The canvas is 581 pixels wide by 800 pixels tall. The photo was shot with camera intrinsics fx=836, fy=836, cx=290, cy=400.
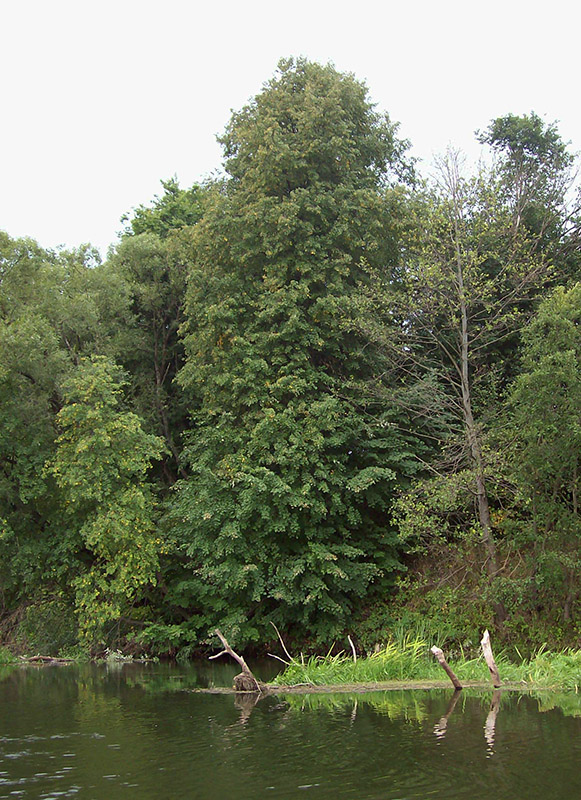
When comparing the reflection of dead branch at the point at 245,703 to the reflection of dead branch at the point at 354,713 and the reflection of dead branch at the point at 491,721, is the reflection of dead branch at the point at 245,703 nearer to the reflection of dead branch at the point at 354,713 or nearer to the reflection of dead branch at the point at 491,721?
the reflection of dead branch at the point at 354,713

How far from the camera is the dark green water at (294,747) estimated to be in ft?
37.5

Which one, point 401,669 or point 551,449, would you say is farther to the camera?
point 551,449

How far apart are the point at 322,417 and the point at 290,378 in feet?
5.59

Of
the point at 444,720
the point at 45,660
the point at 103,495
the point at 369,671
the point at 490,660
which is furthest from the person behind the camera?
the point at 45,660

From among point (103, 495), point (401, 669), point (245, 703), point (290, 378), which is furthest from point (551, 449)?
point (103, 495)

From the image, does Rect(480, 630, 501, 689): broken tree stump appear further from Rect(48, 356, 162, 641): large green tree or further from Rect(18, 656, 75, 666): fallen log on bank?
Rect(18, 656, 75, 666): fallen log on bank

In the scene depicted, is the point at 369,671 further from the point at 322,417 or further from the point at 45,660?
the point at 45,660

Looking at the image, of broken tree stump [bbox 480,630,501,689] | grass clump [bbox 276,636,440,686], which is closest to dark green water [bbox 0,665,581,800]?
broken tree stump [bbox 480,630,501,689]

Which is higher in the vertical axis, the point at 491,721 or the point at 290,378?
the point at 290,378

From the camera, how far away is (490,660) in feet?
63.5

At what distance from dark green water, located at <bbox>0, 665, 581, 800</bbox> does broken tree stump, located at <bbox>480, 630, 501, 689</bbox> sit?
31.6 inches

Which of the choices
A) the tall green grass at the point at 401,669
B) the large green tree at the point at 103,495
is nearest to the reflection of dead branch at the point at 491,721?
the tall green grass at the point at 401,669

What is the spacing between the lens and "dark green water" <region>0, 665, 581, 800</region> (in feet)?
37.5

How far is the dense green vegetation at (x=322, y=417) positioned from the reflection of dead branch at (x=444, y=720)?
6504mm
